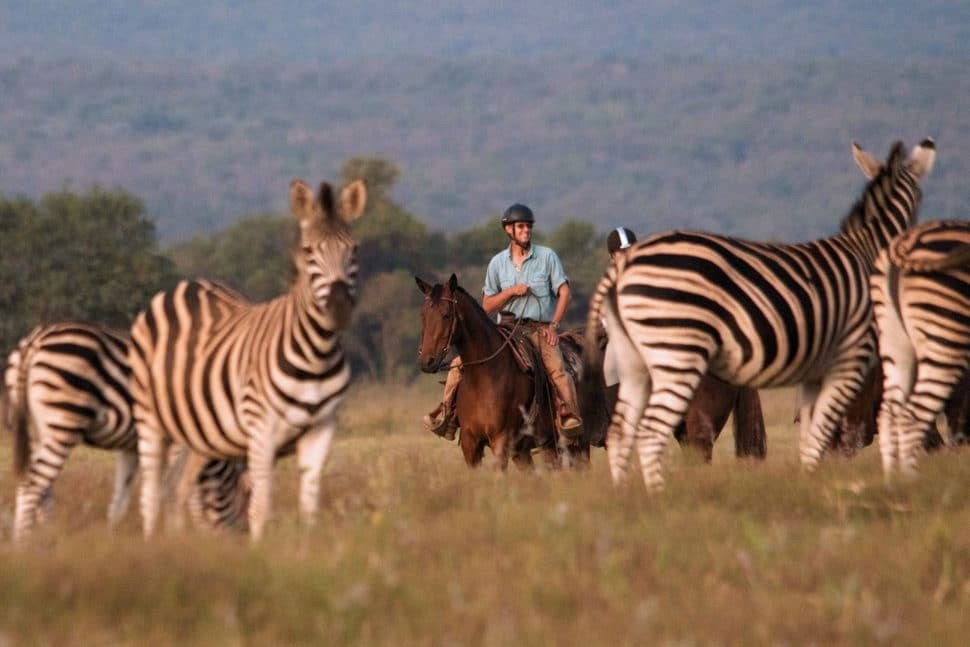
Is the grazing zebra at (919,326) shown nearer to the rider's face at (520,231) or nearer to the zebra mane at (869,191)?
the zebra mane at (869,191)

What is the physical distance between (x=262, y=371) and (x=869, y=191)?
16.9 feet

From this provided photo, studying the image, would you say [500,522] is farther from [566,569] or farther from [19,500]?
[19,500]

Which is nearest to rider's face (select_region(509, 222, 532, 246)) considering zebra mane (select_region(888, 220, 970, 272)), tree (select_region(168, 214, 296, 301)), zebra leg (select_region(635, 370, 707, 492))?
zebra leg (select_region(635, 370, 707, 492))

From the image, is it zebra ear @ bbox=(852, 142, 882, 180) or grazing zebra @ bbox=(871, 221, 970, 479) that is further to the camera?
zebra ear @ bbox=(852, 142, 882, 180)

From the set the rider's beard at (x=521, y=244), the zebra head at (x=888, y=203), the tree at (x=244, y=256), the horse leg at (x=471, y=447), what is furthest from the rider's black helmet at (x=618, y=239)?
the tree at (x=244, y=256)

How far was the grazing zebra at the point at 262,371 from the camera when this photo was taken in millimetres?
8812

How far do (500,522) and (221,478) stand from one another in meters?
2.57

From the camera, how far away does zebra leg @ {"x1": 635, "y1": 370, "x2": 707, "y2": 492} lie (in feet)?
34.4

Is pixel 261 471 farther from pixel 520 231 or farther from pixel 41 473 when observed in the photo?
pixel 520 231

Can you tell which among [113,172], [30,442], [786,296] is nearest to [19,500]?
[30,442]

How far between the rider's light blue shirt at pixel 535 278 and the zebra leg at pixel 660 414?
3.48 metres

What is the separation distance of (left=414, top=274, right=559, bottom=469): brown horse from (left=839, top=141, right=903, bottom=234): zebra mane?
110 inches

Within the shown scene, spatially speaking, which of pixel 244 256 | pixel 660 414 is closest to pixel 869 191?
pixel 660 414

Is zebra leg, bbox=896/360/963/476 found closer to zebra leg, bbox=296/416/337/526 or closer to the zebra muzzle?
zebra leg, bbox=296/416/337/526
